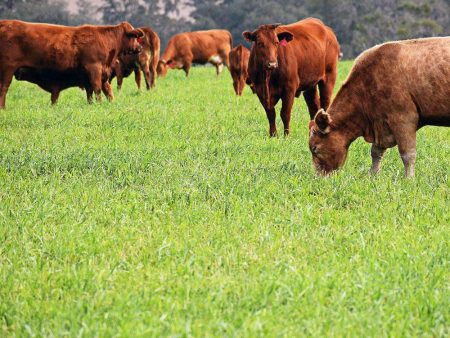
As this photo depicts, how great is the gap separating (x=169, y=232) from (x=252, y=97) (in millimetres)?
12906

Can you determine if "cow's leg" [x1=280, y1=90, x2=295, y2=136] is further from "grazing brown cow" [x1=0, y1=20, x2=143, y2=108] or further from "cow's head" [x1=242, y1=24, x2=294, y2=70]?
"grazing brown cow" [x1=0, y1=20, x2=143, y2=108]

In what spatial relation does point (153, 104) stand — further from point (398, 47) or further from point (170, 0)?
point (170, 0)

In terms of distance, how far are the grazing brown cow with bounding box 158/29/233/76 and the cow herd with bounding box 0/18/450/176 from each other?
8635 mm

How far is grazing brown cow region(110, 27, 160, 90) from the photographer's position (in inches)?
790

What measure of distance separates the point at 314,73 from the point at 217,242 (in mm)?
6793

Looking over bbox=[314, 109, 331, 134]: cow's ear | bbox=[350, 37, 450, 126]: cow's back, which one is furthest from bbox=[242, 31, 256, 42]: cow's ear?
bbox=[350, 37, 450, 126]: cow's back

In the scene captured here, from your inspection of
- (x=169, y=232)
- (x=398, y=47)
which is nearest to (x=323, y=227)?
(x=169, y=232)

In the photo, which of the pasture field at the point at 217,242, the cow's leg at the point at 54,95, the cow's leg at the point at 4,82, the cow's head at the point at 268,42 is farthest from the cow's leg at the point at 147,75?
the pasture field at the point at 217,242

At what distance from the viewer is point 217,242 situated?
548 cm

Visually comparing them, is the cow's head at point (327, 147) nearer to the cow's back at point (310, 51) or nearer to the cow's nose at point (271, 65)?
the cow's nose at point (271, 65)

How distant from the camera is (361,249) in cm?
529

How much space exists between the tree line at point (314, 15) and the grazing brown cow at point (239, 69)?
123 feet

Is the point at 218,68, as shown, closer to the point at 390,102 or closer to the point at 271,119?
the point at 271,119

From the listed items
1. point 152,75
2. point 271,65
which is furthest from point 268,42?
point 152,75
